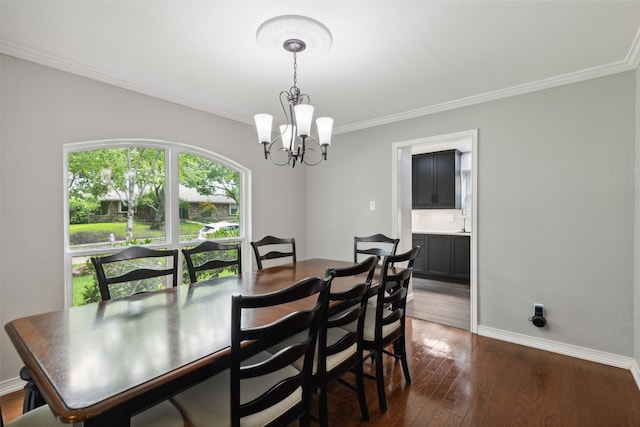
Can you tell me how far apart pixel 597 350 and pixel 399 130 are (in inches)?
111

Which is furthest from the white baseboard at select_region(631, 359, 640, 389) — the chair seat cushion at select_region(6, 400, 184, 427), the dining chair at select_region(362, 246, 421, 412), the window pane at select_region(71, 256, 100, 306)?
the window pane at select_region(71, 256, 100, 306)

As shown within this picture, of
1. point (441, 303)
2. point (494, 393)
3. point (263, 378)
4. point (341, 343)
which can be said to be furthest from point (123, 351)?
point (441, 303)

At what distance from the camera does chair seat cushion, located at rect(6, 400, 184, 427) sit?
42.5 inches

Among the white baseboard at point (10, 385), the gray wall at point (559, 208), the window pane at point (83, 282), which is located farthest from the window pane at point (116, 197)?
the gray wall at point (559, 208)

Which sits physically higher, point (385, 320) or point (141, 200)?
point (141, 200)

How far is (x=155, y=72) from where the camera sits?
2.49 metres

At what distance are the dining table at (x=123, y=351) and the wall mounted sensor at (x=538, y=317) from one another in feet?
8.38

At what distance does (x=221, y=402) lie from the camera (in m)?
1.20

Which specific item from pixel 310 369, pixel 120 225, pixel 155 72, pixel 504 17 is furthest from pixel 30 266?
pixel 504 17

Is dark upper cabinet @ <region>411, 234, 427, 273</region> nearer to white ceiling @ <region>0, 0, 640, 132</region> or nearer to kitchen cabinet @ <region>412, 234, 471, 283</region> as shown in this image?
kitchen cabinet @ <region>412, 234, 471, 283</region>

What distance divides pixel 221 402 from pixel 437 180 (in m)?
5.17

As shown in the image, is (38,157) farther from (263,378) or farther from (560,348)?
(560,348)

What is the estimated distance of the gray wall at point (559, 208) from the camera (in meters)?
2.41

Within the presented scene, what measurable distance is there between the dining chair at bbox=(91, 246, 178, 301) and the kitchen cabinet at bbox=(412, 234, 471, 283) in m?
4.19
